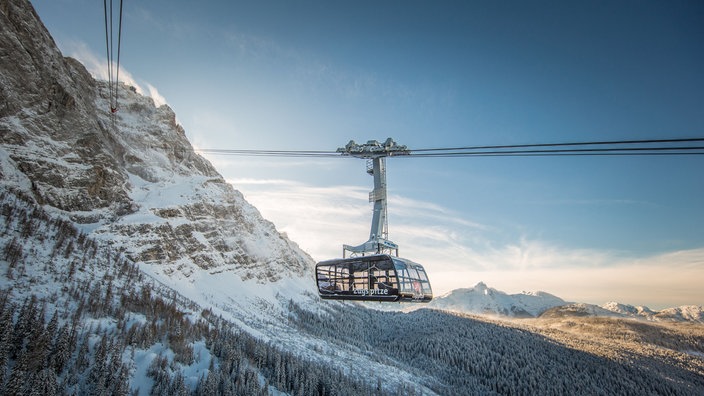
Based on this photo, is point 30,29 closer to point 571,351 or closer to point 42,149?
point 42,149

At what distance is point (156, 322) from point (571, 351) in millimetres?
190031

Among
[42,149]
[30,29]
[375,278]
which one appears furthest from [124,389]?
[30,29]

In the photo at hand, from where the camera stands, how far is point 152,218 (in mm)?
126562

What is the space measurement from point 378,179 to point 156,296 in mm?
69475

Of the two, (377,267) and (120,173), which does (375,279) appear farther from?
(120,173)

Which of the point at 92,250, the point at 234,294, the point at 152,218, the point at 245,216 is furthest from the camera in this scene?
the point at 245,216

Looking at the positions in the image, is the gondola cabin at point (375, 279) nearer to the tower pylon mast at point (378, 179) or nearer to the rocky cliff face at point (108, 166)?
the tower pylon mast at point (378, 179)

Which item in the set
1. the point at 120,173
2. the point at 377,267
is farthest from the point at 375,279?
the point at 120,173

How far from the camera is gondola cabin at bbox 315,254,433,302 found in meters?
21.7

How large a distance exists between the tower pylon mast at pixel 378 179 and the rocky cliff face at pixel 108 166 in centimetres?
9094

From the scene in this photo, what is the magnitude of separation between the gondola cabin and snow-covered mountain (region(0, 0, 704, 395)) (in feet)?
94.2

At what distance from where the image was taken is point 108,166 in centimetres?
11388

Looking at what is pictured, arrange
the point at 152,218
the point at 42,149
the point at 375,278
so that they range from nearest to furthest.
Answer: the point at 375,278 < the point at 42,149 < the point at 152,218

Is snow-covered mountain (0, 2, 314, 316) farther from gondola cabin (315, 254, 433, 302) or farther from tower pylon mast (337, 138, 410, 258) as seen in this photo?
tower pylon mast (337, 138, 410, 258)
